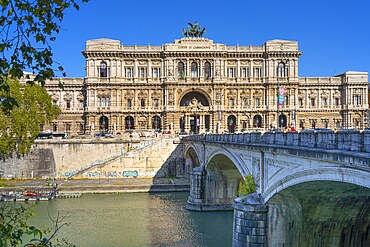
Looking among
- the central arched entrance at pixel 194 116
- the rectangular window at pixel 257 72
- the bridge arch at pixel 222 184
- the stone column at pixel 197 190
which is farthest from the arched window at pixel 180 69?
the bridge arch at pixel 222 184

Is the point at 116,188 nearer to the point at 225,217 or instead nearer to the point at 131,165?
the point at 131,165

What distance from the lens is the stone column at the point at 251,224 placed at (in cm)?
2322

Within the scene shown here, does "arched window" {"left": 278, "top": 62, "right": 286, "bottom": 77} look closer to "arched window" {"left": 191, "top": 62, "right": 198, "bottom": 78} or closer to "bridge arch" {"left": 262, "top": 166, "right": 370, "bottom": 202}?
"arched window" {"left": 191, "top": 62, "right": 198, "bottom": 78}

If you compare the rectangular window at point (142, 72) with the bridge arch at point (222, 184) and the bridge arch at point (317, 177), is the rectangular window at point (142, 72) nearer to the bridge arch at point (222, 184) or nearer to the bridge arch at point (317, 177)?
the bridge arch at point (222, 184)

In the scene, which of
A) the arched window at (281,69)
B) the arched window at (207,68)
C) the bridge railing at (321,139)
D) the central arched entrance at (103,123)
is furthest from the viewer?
the arched window at (281,69)

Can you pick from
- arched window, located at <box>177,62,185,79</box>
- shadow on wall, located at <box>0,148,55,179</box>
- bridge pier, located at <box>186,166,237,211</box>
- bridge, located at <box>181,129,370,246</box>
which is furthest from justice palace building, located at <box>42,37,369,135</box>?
bridge, located at <box>181,129,370,246</box>

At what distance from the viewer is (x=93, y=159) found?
2817 inches

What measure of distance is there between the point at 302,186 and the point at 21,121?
53.1 metres

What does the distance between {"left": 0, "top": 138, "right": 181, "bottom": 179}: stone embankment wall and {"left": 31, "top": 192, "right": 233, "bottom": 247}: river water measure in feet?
41.0

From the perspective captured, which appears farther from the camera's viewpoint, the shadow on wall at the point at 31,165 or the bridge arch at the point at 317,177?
the shadow on wall at the point at 31,165

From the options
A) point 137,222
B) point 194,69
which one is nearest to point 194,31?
point 194,69

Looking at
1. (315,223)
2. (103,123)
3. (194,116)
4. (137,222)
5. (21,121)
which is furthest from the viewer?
(194,116)

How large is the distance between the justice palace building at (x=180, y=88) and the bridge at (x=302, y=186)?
5545 centimetres

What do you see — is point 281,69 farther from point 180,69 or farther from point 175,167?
point 175,167
